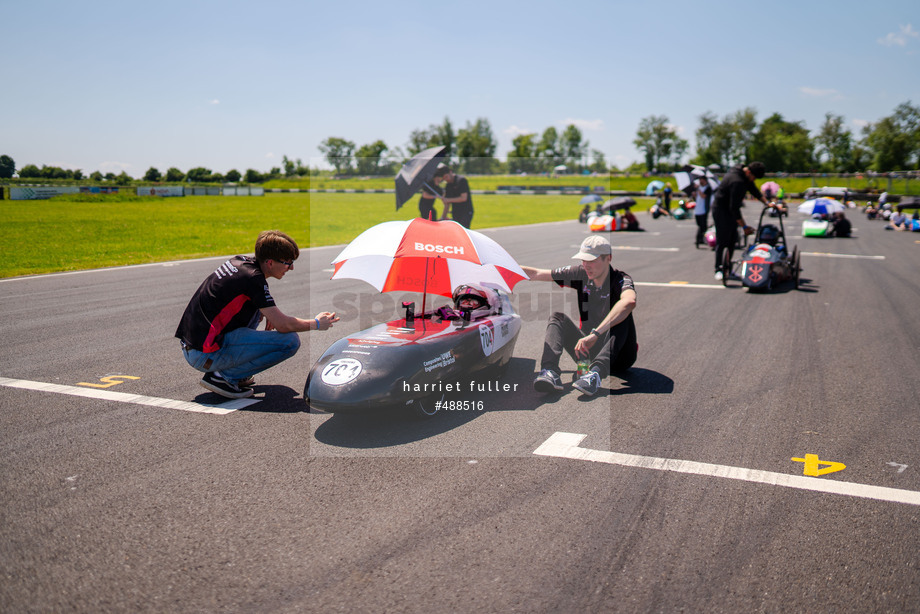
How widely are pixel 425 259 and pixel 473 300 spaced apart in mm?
581

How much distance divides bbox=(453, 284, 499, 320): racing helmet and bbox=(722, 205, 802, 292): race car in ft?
21.2

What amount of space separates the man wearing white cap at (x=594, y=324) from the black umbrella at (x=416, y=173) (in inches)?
161

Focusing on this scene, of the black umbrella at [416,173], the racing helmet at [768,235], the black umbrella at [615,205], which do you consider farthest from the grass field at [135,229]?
the racing helmet at [768,235]

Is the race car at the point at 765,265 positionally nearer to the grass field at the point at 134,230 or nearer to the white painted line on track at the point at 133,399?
the white painted line on track at the point at 133,399

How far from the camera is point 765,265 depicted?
419 inches

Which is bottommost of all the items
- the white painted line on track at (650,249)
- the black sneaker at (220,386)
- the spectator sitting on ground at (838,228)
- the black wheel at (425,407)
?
the black wheel at (425,407)

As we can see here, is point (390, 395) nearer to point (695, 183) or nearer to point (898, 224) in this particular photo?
point (695, 183)

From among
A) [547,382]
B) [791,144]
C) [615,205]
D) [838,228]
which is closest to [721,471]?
[547,382]

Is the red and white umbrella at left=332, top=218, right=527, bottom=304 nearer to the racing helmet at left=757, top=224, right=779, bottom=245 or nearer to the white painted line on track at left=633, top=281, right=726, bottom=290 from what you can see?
the white painted line on track at left=633, top=281, right=726, bottom=290

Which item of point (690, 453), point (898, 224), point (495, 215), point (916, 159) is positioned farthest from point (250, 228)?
point (916, 159)

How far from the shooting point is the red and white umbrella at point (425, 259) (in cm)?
492

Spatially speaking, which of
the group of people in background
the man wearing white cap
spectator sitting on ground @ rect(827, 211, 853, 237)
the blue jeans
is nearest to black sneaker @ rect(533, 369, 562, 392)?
the man wearing white cap

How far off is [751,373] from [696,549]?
11.8ft

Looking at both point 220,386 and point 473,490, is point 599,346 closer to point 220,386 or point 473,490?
point 473,490
